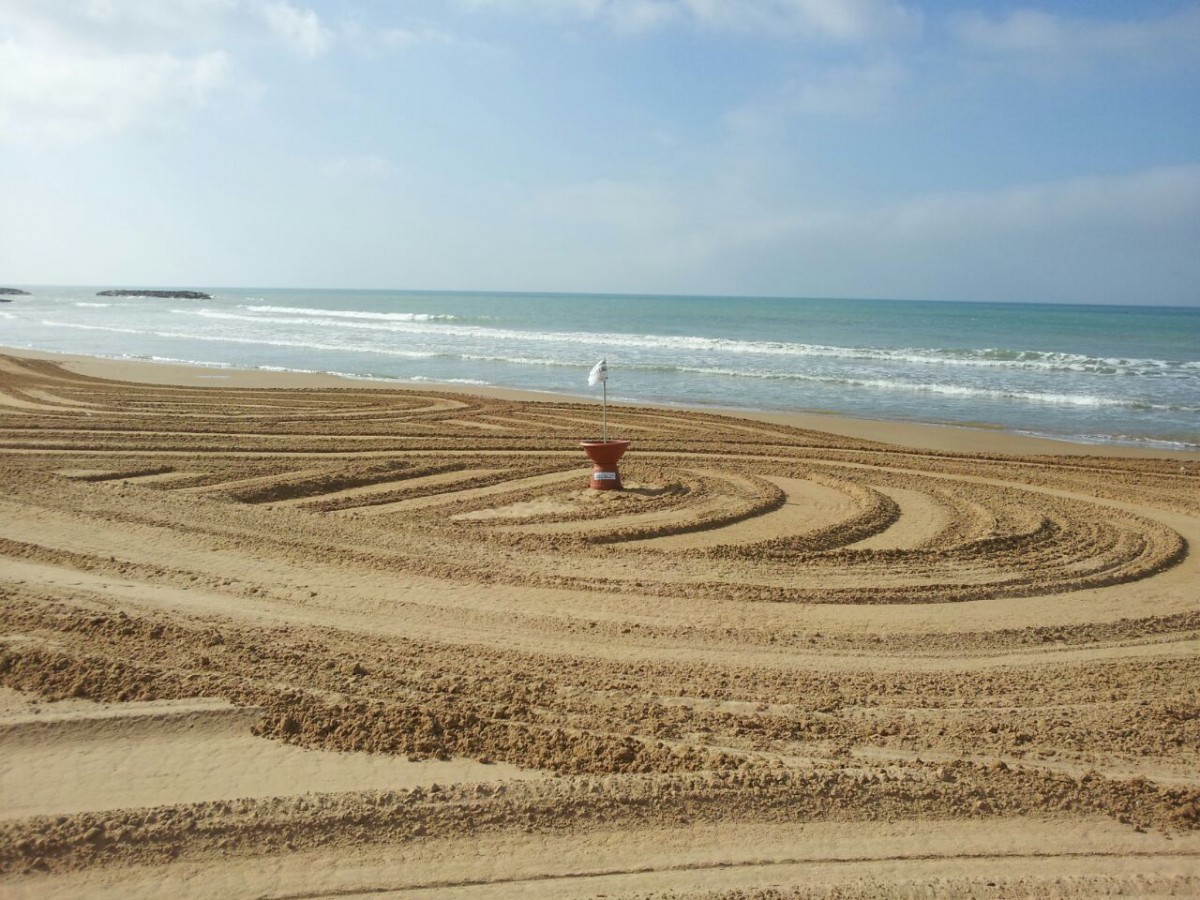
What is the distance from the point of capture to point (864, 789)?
15.1ft

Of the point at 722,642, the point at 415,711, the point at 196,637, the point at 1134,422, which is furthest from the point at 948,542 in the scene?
the point at 1134,422

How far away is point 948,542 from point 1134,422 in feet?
48.5

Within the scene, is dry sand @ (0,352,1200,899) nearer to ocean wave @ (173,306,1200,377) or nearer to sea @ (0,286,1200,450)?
sea @ (0,286,1200,450)

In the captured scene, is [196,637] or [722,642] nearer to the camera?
[196,637]

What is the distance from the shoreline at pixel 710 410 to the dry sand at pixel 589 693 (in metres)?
5.92

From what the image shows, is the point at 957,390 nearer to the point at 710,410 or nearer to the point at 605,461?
the point at 710,410

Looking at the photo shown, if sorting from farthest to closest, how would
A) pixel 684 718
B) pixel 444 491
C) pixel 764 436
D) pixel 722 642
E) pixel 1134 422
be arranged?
pixel 1134 422
pixel 764 436
pixel 444 491
pixel 722 642
pixel 684 718

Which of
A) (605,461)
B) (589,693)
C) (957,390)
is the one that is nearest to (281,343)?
(957,390)

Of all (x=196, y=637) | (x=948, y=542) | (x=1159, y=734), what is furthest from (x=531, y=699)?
(x=948, y=542)

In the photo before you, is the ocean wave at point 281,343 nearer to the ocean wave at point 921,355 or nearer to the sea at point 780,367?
the sea at point 780,367

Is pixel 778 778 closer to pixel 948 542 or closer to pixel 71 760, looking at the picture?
pixel 71 760

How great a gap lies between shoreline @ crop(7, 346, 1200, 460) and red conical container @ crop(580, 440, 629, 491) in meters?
7.55

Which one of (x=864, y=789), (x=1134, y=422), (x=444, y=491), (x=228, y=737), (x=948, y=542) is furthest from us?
(x=1134, y=422)

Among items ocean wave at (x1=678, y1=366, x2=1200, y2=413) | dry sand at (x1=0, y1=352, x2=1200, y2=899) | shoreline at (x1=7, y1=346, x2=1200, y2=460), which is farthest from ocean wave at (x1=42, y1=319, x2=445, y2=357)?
dry sand at (x1=0, y1=352, x2=1200, y2=899)
